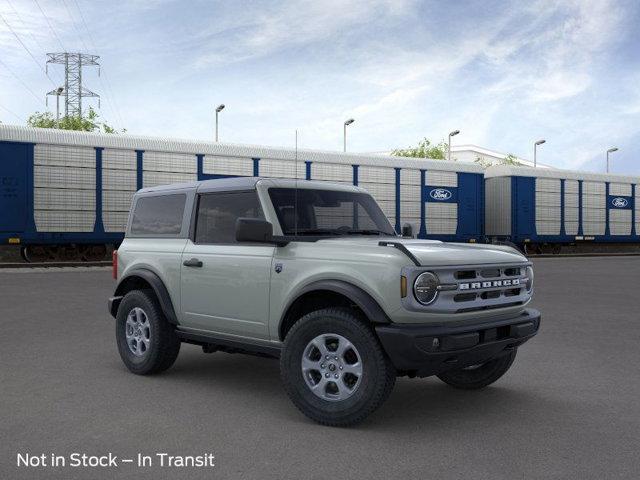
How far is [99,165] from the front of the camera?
74.5ft

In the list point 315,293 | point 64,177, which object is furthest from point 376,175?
point 315,293

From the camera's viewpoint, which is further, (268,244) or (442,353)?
(268,244)

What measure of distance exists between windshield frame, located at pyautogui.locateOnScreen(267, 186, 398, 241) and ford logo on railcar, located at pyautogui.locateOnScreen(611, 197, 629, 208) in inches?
1326

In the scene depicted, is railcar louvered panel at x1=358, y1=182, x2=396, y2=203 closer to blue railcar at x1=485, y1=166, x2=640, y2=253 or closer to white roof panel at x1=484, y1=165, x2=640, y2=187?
blue railcar at x1=485, y1=166, x2=640, y2=253

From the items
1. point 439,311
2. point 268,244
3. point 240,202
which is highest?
point 240,202

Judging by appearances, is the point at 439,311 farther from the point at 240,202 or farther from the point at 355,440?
the point at 240,202

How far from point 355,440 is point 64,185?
65.7ft

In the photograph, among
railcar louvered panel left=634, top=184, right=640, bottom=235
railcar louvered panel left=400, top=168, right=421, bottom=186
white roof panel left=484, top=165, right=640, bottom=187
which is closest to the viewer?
railcar louvered panel left=400, top=168, right=421, bottom=186

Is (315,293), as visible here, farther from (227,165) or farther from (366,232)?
(227,165)

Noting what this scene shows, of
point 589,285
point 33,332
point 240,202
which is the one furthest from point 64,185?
point 240,202

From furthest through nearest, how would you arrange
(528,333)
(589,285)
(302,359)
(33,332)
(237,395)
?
(589,285) → (33,332) → (237,395) → (528,333) → (302,359)

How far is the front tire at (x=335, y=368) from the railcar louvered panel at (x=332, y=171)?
69.8 feet

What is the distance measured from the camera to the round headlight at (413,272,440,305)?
457cm

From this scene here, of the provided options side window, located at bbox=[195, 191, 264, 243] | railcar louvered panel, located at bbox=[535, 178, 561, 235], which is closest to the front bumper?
side window, located at bbox=[195, 191, 264, 243]
